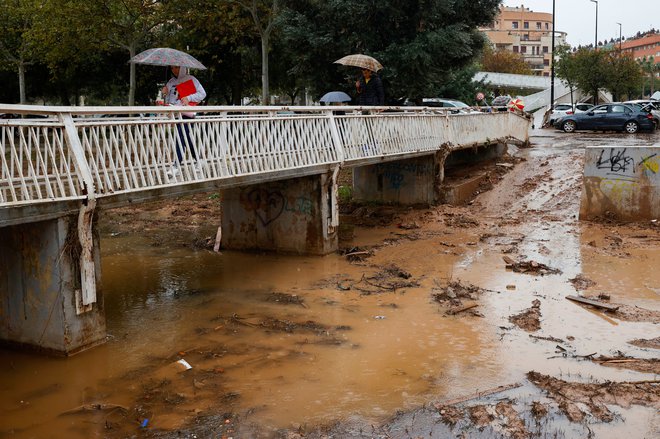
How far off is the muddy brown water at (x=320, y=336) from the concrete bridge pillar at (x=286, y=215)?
0.31 metres

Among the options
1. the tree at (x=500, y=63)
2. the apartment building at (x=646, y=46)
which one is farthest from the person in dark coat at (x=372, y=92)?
the apartment building at (x=646, y=46)

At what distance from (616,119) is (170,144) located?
80.3ft

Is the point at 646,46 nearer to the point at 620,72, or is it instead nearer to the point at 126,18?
the point at 620,72

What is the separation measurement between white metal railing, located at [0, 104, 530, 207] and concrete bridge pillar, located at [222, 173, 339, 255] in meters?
0.72

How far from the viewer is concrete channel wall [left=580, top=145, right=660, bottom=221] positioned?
14062 millimetres

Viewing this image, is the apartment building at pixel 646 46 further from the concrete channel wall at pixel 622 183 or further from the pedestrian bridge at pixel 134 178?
the pedestrian bridge at pixel 134 178

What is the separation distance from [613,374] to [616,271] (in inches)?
180

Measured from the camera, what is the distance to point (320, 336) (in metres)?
8.30

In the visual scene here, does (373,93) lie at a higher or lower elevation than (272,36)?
lower

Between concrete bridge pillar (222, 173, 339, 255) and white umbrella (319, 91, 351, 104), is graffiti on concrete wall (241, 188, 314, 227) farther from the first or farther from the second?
white umbrella (319, 91, 351, 104)

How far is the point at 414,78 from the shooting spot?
2091 cm

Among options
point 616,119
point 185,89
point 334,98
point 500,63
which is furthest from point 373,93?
point 500,63

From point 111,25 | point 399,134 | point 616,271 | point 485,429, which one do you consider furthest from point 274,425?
point 111,25

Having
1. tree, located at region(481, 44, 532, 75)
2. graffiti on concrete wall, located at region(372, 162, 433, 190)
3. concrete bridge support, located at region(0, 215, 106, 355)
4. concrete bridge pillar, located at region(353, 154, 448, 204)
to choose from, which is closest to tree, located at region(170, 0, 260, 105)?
concrete bridge pillar, located at region(353, 154, 448, 204)
